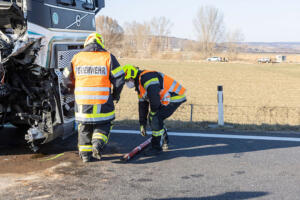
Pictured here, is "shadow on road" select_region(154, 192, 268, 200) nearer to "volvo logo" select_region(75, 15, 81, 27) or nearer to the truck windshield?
"volvo logo" select_region(75, 15, 81, 27)

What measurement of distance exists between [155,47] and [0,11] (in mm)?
79120

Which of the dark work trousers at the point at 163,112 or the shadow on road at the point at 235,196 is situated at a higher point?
the dark work trousers at the point at 163,112

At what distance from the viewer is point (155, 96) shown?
5.09m

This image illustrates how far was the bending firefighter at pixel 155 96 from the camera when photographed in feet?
16.7

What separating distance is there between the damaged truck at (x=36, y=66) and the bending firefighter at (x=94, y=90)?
0.43 m

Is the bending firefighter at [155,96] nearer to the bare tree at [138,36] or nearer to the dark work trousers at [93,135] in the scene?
the dark work trousers at [93,135]

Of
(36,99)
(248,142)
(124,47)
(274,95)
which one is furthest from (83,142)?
(124,47)

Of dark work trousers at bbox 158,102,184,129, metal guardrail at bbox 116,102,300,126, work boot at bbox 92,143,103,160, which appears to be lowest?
metal guardrail at bbox 116,102,300,126

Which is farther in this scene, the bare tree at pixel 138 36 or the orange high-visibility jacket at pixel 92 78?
the bare tree at pixel 138 36

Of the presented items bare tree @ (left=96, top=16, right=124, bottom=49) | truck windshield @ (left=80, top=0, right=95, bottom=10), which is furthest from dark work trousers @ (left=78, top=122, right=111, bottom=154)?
bare tree @ (left=96, top=16, right=124, bottom=49)

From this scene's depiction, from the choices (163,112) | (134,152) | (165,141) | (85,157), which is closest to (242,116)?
(165,141)

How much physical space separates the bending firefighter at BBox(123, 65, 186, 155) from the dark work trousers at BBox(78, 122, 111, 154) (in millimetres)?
780

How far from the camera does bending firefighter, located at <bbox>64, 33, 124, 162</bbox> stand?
15.1ft

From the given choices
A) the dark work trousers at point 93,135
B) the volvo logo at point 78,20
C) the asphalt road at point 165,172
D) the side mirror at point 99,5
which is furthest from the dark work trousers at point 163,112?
the side mirror at point 99,5
